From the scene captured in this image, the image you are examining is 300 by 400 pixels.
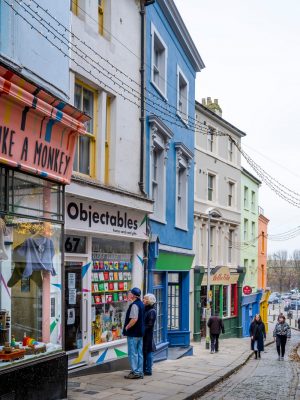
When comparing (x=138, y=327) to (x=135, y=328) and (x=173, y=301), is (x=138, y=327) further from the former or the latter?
(x=173, y=301)

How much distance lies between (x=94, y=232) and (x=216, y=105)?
2454cm

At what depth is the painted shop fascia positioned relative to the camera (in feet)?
24.3

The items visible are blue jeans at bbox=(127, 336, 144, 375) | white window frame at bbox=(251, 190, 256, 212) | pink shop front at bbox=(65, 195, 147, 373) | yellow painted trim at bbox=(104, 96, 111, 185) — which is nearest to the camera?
pink shop front at bbox=(65, 195, 147, 373)

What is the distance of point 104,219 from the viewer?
11672 millimetres

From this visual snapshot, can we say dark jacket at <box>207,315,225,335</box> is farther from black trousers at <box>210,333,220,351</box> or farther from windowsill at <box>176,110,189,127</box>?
windowsill at <box>176,110,189,127</box>

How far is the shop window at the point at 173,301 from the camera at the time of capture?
18.2 meters

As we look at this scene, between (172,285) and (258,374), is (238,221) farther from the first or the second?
(258,374)

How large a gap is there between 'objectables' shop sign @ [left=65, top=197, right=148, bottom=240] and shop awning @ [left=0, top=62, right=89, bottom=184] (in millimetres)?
1317

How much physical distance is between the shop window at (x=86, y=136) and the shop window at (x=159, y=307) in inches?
188

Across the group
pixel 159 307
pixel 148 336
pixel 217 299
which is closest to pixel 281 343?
pixel 159 307

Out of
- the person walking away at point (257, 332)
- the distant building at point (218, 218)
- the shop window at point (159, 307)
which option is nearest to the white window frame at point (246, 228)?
the distant building at point (218, 218)

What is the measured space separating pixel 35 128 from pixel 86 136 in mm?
3609

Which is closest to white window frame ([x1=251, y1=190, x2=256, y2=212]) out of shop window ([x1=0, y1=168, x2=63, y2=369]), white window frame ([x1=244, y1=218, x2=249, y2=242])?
white window frame ([x1=244, y1=218, x2=249, y2=242])

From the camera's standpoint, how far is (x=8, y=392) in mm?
7215
